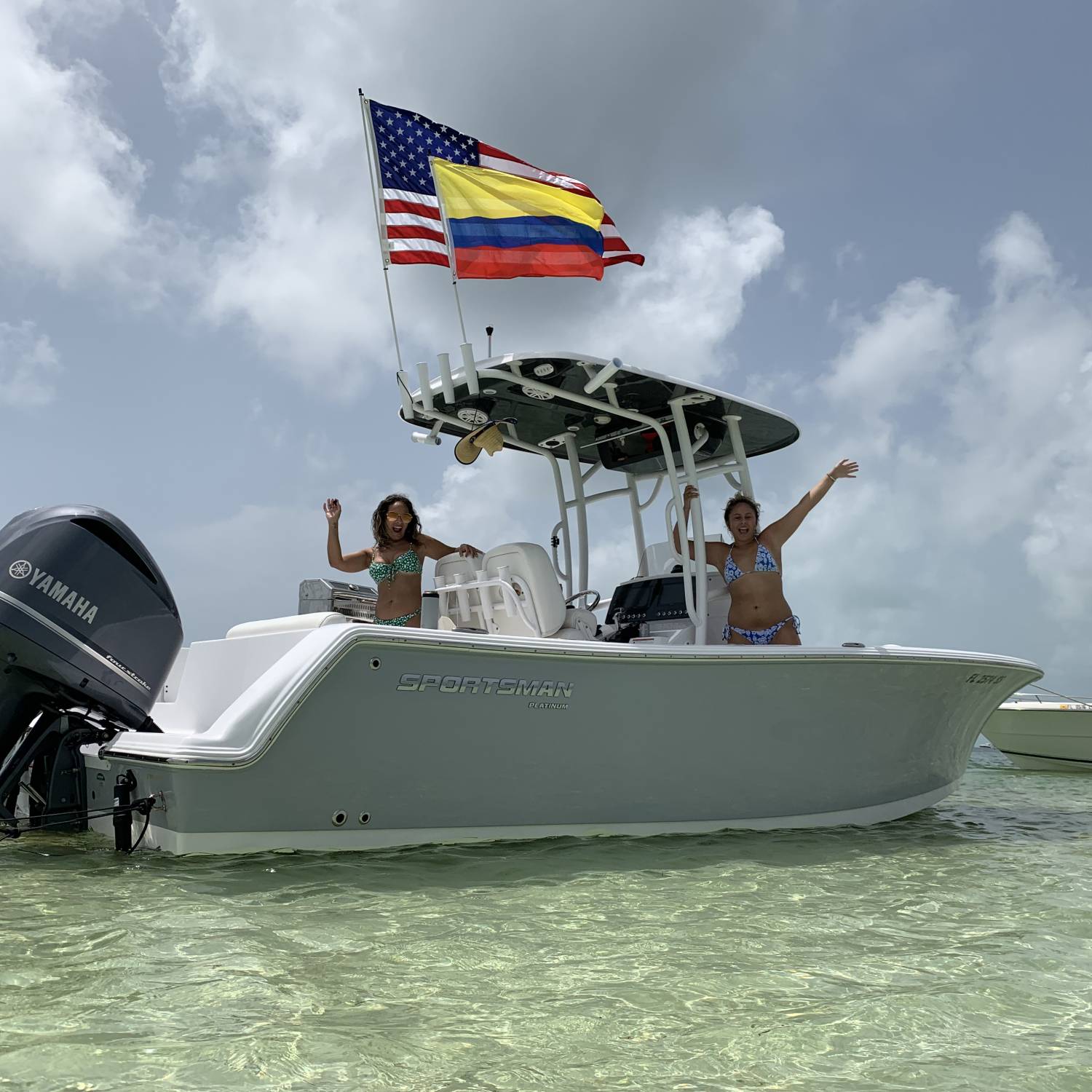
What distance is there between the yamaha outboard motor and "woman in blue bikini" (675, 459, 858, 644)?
Result: 3067mm

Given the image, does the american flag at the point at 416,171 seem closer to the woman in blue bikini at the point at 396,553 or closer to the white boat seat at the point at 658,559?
the woman in blue bikini at the point at 396,553

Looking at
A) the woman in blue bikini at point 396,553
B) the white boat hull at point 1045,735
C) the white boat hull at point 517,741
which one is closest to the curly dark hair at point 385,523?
the woman in blue bikini at point 396,553

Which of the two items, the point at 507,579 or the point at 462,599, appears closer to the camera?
the point at 507,579

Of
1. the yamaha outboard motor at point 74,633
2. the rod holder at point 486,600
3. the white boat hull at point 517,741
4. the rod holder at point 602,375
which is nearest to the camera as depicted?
the yamaha outboard motor at point 74,633

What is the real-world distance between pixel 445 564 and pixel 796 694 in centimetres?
224

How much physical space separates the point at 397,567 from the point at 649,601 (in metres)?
1.67

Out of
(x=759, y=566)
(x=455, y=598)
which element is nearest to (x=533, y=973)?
(x=455, y=598)

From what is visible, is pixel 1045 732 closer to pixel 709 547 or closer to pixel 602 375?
pixel 709 547

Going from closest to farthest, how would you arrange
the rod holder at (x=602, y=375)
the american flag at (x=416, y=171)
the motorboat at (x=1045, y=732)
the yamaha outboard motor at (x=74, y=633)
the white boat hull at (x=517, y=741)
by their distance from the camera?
the yamaha outboard motor at (x=74, y=633) → the white boat hull at (x=517, y=741) → the rod holder at (x=602, y=375) → the american flag at (x=416, y=171) → the motorboat at (x=1045, y=732)

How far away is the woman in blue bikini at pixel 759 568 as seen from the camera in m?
5.68

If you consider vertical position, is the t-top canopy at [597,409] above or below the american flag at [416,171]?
below

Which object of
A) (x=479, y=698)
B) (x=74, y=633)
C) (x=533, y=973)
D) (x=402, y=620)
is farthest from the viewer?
(x=402, y=620)

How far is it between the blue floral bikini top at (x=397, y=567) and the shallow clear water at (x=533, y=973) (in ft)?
6.26

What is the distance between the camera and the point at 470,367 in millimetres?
5199
